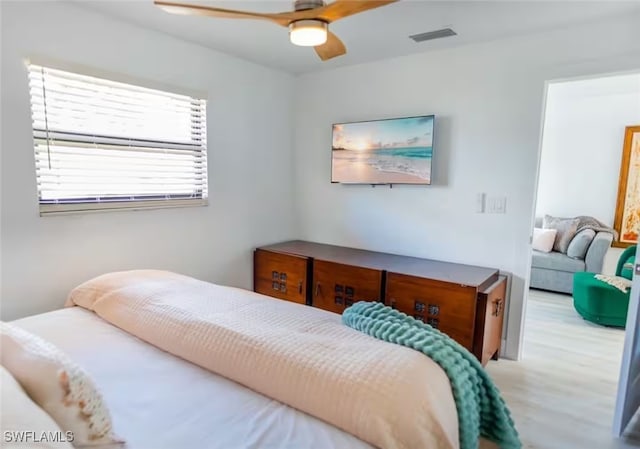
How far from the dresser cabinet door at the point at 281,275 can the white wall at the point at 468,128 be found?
2.15 ft

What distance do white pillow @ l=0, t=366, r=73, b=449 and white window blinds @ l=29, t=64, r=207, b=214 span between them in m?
1.63

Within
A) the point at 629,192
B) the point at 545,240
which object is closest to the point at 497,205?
the point at 545,240

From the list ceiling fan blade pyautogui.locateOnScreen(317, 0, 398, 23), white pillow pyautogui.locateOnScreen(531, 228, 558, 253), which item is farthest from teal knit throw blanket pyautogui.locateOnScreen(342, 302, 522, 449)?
white pillow pyautogui.locateOnScreen(531, 228, 558, 253)

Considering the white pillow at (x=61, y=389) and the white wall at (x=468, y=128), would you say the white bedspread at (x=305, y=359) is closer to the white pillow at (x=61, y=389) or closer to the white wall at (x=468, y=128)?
the white pillow at (x=61, y=389)

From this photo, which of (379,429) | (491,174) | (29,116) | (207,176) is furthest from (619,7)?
(29,116)

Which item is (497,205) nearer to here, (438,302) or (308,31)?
(438,302)

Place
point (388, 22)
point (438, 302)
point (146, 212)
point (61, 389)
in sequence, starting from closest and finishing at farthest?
point (61, 389), point (388, 22), point (438, 302), point (146, 212)

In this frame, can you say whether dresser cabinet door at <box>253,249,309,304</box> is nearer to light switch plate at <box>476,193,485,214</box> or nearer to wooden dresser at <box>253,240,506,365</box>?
wooden dresser at <box>253,240,506,365</box>

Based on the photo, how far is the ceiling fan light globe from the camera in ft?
5.45

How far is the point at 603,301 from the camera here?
139 inches

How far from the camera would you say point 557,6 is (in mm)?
2184

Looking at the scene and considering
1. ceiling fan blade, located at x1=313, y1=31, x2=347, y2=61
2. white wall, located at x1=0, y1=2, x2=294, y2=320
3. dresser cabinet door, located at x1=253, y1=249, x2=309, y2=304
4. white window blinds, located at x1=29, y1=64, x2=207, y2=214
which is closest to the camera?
ceiling fan blade, located at x1=313, y1=31, x2=347, y2=61

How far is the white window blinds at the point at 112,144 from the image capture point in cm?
217

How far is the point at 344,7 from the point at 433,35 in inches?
53.0
